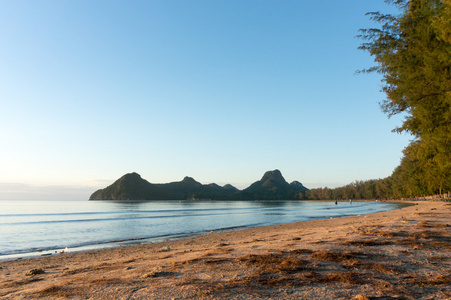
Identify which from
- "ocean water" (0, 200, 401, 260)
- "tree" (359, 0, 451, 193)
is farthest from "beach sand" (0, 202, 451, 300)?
"ocean water" (0, 200, 401, 260)

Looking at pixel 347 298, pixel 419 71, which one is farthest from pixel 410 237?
pixel 419 71

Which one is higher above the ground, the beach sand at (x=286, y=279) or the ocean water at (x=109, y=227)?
the beach sand at (x=286, y=279)

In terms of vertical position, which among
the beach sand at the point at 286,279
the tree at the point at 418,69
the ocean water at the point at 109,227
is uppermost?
the tree at the point at 418,69

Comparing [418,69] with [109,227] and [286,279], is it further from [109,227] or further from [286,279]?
[109,227]

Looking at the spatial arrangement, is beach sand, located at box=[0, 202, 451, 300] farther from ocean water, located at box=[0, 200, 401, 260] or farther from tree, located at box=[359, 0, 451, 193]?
ocean water, located at box=[0, 200, 401, 260]

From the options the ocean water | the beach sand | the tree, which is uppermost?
the tree

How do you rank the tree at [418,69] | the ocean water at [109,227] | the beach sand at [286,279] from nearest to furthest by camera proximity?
the beach sand at [286,279], the tree at [418,69], the ocean water at [109,227]

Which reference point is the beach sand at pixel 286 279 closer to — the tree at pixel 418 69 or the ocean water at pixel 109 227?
the tree at pixel 418 69

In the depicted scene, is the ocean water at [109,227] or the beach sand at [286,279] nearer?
the beach sand at [286,279]

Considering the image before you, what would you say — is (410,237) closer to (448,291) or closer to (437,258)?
(437,258)

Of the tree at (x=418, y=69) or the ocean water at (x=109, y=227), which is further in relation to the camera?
the ocean water at (x=109, y=227)

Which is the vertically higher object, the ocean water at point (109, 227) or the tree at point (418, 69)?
the tree at point (418, 69)

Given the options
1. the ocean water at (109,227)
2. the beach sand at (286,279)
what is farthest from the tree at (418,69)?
the ocean water at (109,227)

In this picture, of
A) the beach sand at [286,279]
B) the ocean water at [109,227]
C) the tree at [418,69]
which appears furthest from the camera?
the ocean water at [109,227]
